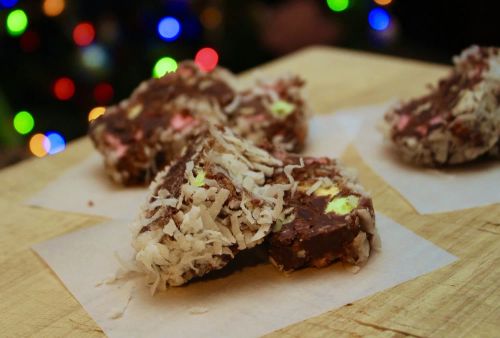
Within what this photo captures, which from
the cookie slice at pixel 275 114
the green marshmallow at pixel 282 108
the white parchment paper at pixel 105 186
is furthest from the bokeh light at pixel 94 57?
the green marshmallow at pixel 282 108

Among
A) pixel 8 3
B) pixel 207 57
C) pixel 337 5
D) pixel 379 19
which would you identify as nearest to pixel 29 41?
pixel 8 3

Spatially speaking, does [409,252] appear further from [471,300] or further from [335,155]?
[335,155]

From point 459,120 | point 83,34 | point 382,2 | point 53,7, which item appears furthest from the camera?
point 382,2

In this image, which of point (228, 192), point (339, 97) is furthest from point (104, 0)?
point (228, 192)

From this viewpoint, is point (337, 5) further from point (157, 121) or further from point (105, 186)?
point (105, 186)

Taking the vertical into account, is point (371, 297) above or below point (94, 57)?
below

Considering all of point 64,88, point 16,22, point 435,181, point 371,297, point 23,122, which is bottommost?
point 371,297
